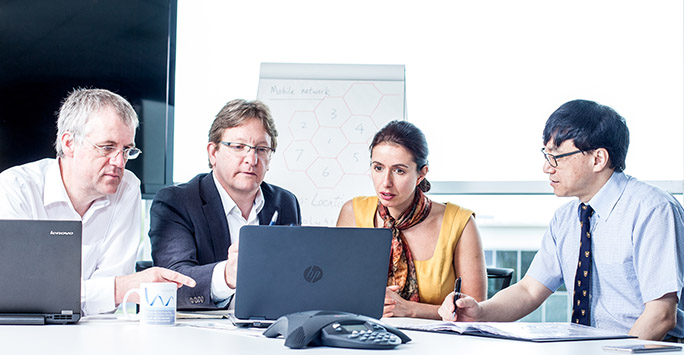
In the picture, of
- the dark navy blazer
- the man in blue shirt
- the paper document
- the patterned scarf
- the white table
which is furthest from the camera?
the patterned scarf

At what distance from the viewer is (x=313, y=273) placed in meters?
1.64

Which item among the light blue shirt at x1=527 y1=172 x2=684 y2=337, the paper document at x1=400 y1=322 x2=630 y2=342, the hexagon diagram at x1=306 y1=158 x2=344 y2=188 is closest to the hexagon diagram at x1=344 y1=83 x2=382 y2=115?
the hexagon diagram at x1=306 y1=158 x2=344 y2=188

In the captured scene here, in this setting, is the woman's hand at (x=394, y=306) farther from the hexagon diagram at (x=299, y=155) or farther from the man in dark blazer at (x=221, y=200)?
the hexagon diagram at (x=299, y=155)

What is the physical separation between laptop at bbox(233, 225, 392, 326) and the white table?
0.08 metres

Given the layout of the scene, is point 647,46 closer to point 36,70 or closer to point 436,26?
point 436,26

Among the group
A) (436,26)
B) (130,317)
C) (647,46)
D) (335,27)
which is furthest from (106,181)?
(647,46)

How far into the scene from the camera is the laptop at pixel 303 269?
1.61 m

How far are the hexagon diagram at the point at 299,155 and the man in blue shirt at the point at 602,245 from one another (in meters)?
1.48

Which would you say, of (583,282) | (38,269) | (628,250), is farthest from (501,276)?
(38,269)

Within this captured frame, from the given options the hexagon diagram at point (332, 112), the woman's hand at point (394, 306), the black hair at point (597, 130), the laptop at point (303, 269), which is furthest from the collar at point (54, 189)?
the black hair at point (597, 130)

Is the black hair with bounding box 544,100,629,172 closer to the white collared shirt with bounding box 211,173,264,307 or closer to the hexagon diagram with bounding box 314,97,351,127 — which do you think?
the white collared shirt with bounding box 211,173,264,307

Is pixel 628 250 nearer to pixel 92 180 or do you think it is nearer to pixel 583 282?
pixel 583 282

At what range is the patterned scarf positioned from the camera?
2.64 meters

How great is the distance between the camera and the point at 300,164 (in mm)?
3635
